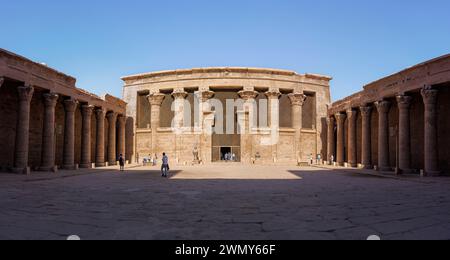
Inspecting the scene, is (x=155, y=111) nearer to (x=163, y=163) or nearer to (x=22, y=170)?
(x=22, y=170)

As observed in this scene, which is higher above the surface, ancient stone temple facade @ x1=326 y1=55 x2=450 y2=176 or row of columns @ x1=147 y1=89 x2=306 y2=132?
row of columns @ x1=147 y1=89 x2=306 y2=132

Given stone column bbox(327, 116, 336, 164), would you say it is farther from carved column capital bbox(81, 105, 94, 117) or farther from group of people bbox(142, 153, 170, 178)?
carved column capital bbox(81, 105, 94, 117)

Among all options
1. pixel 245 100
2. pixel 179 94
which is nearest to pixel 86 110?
pixel 179 94

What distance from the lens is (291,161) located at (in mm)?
35000

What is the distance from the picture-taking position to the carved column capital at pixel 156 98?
36031 mm

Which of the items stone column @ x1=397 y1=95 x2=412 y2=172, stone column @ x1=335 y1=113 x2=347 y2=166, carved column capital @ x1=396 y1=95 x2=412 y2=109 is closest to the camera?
stone column @ x1=397 y1=95 x2=412 y2=172

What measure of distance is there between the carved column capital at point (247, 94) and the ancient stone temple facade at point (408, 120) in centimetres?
1020

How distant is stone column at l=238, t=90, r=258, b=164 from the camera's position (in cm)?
3428

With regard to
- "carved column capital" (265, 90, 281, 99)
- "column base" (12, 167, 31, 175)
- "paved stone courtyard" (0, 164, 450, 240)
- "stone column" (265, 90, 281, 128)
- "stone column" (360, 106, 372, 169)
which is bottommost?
"paved stone courtyard" (0, 164, 450, 240)

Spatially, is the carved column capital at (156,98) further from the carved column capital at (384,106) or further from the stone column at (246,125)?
the carved column capital at (384,106)

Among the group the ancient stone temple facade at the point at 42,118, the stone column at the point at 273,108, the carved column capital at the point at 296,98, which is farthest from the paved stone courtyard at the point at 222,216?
the carved column capital at the point at 296,98

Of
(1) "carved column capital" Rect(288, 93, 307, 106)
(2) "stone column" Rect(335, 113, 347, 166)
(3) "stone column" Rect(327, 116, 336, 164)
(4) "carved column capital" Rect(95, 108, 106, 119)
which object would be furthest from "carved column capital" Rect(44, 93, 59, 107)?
(3) "stone column" Rect(327, 116, 336, 164)

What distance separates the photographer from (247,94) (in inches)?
1351

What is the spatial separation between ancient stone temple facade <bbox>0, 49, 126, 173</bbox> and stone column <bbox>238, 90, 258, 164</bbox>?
1369 centimetres
